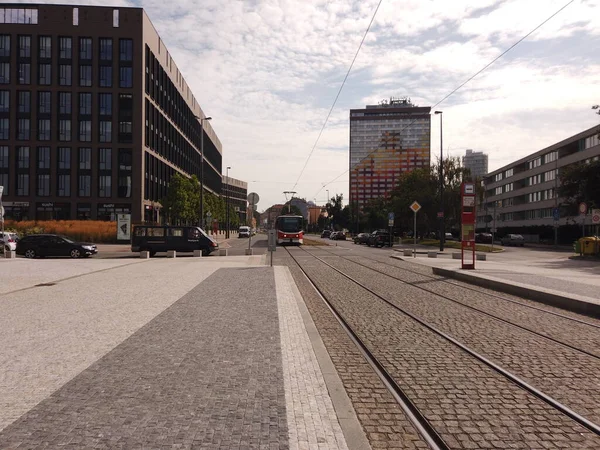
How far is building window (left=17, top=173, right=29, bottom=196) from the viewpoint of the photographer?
192 ft

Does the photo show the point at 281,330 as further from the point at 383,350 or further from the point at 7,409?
the point at 7,409

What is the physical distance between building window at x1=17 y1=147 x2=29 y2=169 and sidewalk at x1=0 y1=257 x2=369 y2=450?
55244 mm

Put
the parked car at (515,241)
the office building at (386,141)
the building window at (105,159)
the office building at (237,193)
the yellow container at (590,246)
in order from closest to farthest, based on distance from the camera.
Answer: the yellow container at (590,246)
the building window at (105,159)
the parked car at (515,241)
the office building at (237,193)
the office building at (386,141)

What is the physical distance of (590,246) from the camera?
1291 inches

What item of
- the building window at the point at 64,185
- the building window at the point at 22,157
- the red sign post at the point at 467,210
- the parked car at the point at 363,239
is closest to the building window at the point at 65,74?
the building window at the point at 22,157

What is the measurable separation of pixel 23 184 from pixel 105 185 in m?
8.98

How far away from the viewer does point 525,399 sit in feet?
15.4

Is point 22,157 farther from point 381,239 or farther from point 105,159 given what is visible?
point 381,239

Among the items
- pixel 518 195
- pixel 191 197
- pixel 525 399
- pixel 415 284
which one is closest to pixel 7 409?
pixel 525 399

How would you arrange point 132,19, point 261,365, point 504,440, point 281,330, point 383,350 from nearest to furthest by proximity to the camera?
point 504,440
point 261,365
point 383,350
point 281,330
point 132,19

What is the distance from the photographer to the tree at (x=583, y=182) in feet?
111

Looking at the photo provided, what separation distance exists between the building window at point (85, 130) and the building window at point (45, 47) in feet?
26.7

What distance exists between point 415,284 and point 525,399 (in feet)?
34.6

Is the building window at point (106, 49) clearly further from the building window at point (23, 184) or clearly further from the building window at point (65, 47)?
the building window at point (23, 184)
